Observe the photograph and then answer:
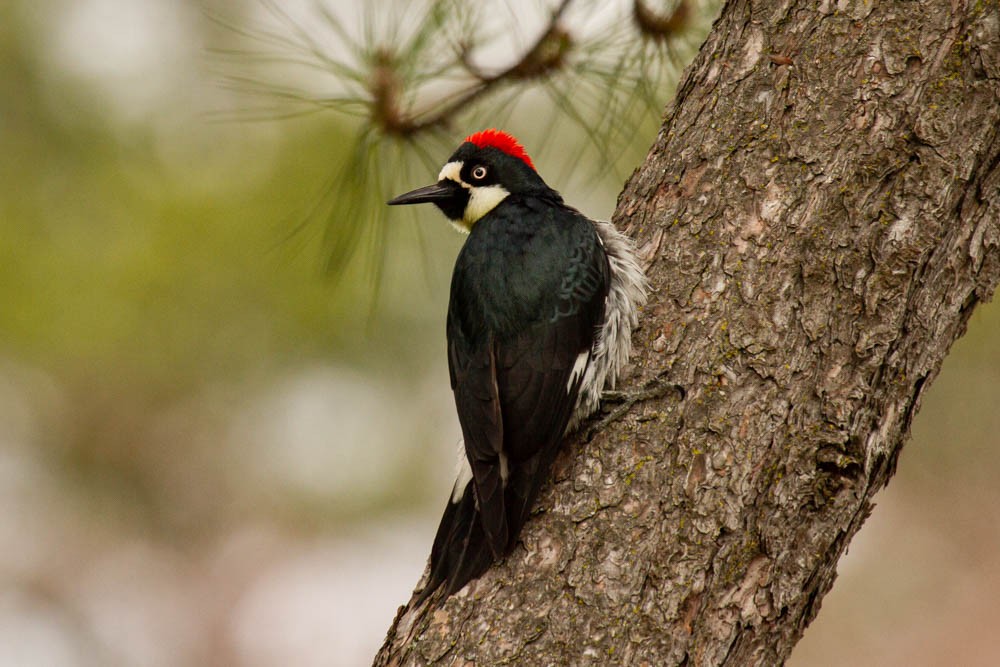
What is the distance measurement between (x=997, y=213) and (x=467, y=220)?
→ 1.64 metres

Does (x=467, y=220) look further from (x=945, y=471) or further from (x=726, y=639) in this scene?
(x=945, y=471)

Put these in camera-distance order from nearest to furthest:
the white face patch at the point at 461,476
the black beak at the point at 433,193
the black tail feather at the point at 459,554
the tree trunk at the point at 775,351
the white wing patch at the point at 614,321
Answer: the tree trunk at the point at 775,351 → the black tail feather at the point at 459,554 → the white wing patch at the point at 614,321 → the white face patch at the point at 461,476 → the black beak at the point at 433,193

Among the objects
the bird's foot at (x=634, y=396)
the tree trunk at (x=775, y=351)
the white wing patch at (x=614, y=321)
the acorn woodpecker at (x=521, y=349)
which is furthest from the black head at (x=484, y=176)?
the bird's foot at (x=634, y=396)

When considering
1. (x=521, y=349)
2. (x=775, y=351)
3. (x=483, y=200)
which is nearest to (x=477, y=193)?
(x=483, y=200)

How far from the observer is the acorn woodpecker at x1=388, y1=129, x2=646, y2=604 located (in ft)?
7.45

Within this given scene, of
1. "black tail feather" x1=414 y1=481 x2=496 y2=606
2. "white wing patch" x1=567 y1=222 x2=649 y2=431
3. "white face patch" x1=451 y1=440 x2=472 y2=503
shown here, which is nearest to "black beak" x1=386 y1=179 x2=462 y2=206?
"white wing patch" x1=567 y1=222 x2=649 y2=431

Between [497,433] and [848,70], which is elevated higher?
[848,70]

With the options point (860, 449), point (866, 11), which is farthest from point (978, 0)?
point (860, 449)

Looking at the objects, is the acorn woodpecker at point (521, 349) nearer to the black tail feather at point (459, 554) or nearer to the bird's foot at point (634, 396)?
the black tail feather at point (459, 554)

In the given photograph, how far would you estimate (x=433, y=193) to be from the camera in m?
3.10

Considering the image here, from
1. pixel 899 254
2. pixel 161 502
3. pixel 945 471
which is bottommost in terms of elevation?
pixel 899 254

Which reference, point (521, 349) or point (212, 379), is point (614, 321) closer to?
point (521, 349)

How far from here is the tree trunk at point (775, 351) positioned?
6.49ft

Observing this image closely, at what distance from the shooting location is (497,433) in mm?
2418
